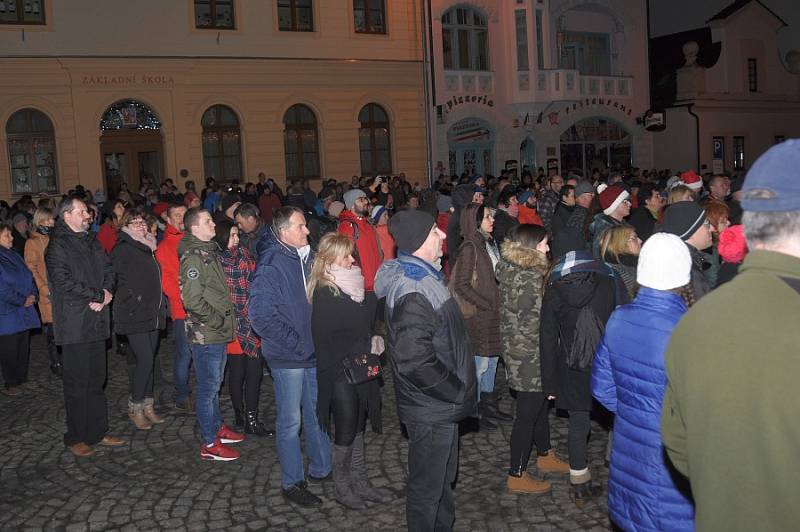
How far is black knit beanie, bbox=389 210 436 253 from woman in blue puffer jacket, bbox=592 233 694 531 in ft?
4.34

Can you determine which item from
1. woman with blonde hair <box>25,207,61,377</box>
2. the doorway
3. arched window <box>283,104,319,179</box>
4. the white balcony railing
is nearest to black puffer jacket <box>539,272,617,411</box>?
woman with blonde hair <box>25,207,61,377</box>

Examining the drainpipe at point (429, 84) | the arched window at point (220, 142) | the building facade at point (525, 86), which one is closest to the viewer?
the arched window at point (220, 142)

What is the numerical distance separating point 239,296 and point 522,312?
2.59 m

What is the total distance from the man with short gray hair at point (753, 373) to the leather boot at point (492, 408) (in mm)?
5497

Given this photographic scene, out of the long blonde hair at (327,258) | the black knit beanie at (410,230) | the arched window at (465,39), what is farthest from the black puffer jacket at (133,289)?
the arched window at (465,39)

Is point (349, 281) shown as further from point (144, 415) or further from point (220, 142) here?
point (220, 142)

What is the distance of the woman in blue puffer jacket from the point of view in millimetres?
3770

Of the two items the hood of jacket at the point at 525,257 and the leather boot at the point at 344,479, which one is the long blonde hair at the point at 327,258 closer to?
the leather boot at the point at 344,479

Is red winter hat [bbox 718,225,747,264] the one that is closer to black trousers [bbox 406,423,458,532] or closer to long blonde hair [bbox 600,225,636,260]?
long blonde hair [bbox 600,225,636,260]

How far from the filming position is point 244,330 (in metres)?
7.48

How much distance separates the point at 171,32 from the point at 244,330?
19.3 m

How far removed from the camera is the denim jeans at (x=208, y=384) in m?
7.05

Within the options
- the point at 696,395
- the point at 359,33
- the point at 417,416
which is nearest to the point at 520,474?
the point at 417,416

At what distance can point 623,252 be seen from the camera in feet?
20.6
